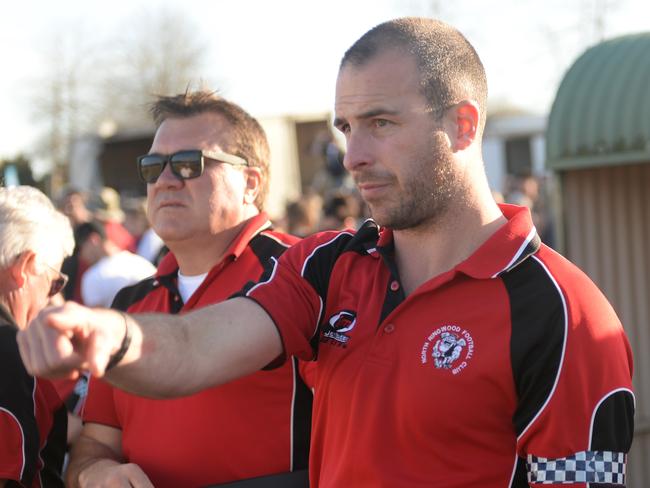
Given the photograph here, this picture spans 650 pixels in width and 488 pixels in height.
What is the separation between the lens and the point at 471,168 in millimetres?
2557

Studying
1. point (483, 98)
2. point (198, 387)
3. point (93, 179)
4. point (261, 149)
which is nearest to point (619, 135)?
point (261, 149)

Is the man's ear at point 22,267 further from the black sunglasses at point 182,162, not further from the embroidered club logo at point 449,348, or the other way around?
the embroidered club logo at point 449,348

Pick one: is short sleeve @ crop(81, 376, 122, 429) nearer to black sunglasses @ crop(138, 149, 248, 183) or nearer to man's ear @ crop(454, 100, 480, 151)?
black sunglasses @ crop(138, 149, 248, 183)

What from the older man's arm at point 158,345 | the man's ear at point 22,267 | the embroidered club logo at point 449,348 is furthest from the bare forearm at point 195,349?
the man's ear at point 22,267

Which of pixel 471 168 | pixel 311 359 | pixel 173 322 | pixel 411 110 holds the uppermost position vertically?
pixel 411 110

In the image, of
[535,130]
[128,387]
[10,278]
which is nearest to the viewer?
[128,387]

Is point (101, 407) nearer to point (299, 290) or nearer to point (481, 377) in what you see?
point (299, 290)

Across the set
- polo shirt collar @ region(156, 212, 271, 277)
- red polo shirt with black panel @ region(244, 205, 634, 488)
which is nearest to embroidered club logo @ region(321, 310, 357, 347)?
red polo shirt with black panel @ region(244, 205, 634, 488)

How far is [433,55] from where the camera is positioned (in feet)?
8.21

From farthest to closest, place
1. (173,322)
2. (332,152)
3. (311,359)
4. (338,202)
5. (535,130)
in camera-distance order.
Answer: (535,130) → (332,152) → (338,202) → (311,359) → (173,322)

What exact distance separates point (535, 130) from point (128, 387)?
64.5 ft

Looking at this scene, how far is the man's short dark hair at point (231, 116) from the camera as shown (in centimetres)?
382

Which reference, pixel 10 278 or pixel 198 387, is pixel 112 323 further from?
pixel 10 278

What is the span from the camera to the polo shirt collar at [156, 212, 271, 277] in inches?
141
